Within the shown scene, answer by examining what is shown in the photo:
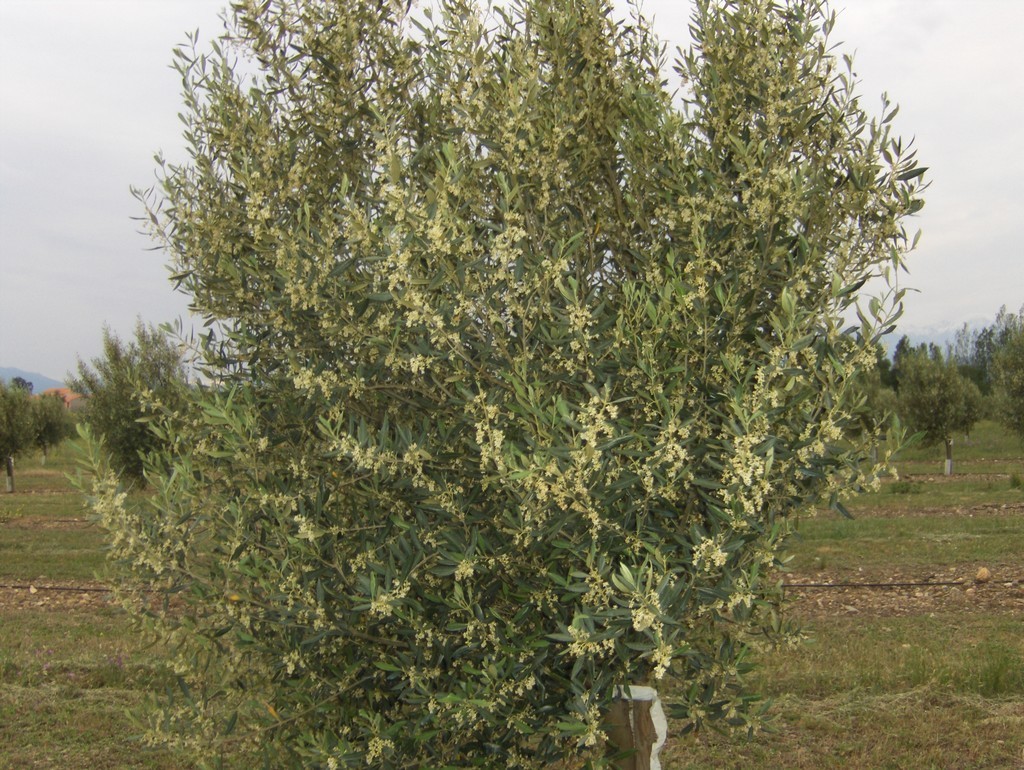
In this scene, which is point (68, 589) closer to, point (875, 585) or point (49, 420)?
point (875, 585)

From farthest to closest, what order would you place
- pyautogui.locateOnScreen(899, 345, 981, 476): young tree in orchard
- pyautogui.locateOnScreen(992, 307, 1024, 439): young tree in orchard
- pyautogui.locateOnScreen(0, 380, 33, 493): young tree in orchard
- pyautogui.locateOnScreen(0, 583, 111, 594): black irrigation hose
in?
pyautogui.locateOnScreen(899, 345, 981, 476): young tree in orchard, pyautogui.locateOnScreen(0, 380, 33, 493): young tree in orchard, pyautogui.locateOnScreen(992, 307, 1024, 439): young tree in orchard, pyautogui.locateOnScreen(0, 583, 111, 594): black irrigation hose

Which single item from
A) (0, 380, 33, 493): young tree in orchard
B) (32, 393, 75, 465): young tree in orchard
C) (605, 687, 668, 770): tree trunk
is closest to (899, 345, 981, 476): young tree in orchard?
(605, 687, 668, 770): tree trunk

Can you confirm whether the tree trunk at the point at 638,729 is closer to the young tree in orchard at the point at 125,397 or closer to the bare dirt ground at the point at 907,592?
the bare dirt ground at the point at 907,592

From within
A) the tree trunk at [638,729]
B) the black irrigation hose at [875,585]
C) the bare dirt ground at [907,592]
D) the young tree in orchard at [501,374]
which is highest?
the young tree in orchard at [501,374]

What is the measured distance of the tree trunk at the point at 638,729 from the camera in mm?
5461

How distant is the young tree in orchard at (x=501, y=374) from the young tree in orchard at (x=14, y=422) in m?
44.7

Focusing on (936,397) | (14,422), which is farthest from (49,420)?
(936,397)

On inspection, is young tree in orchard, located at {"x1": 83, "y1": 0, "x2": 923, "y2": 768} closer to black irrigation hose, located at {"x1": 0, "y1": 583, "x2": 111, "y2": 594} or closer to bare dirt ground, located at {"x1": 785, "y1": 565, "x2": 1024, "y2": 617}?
bare dirt ground, located at {"x1": 785, "y1": 565, "x2": 1024, "y2": 617}

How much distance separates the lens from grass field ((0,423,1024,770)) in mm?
9758

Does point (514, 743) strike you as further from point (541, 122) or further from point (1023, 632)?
point (1023, 632)

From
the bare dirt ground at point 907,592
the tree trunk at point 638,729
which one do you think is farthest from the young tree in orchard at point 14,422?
the tree trunk at point 638,729

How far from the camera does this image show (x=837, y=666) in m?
12.4

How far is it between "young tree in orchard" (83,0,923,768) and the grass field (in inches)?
50.8

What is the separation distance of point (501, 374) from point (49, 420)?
54056 millimetres
